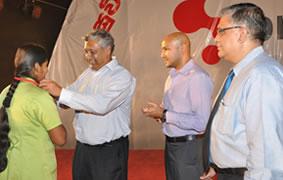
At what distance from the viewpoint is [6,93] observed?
192cm

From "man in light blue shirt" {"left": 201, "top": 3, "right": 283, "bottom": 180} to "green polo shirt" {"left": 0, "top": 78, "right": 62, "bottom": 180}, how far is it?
3.02ft

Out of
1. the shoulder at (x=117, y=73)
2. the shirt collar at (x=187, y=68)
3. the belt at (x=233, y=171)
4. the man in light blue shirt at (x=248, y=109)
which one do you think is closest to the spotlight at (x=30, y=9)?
the shoulder at (x=117, y=73)

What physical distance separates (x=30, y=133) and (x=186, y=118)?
1143 millimetres

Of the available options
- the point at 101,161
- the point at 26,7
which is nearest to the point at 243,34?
the point at 101,161

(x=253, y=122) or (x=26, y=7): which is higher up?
(x=26, y=7)

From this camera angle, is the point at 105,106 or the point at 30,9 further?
the point at 30,9

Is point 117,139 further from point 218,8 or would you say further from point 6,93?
point 218,8

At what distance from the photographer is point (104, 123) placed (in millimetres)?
2383

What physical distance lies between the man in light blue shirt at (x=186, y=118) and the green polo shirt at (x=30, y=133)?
0.78m

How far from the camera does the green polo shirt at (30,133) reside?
1794mm

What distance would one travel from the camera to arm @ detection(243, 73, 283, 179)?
126 centimetres

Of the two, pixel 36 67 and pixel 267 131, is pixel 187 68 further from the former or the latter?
pixel 267 131

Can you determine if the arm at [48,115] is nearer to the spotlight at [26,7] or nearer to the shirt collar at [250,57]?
the shirt collar at [250,57]

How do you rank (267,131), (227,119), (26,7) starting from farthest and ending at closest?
(26,7)
(227,119)
(267,131)
